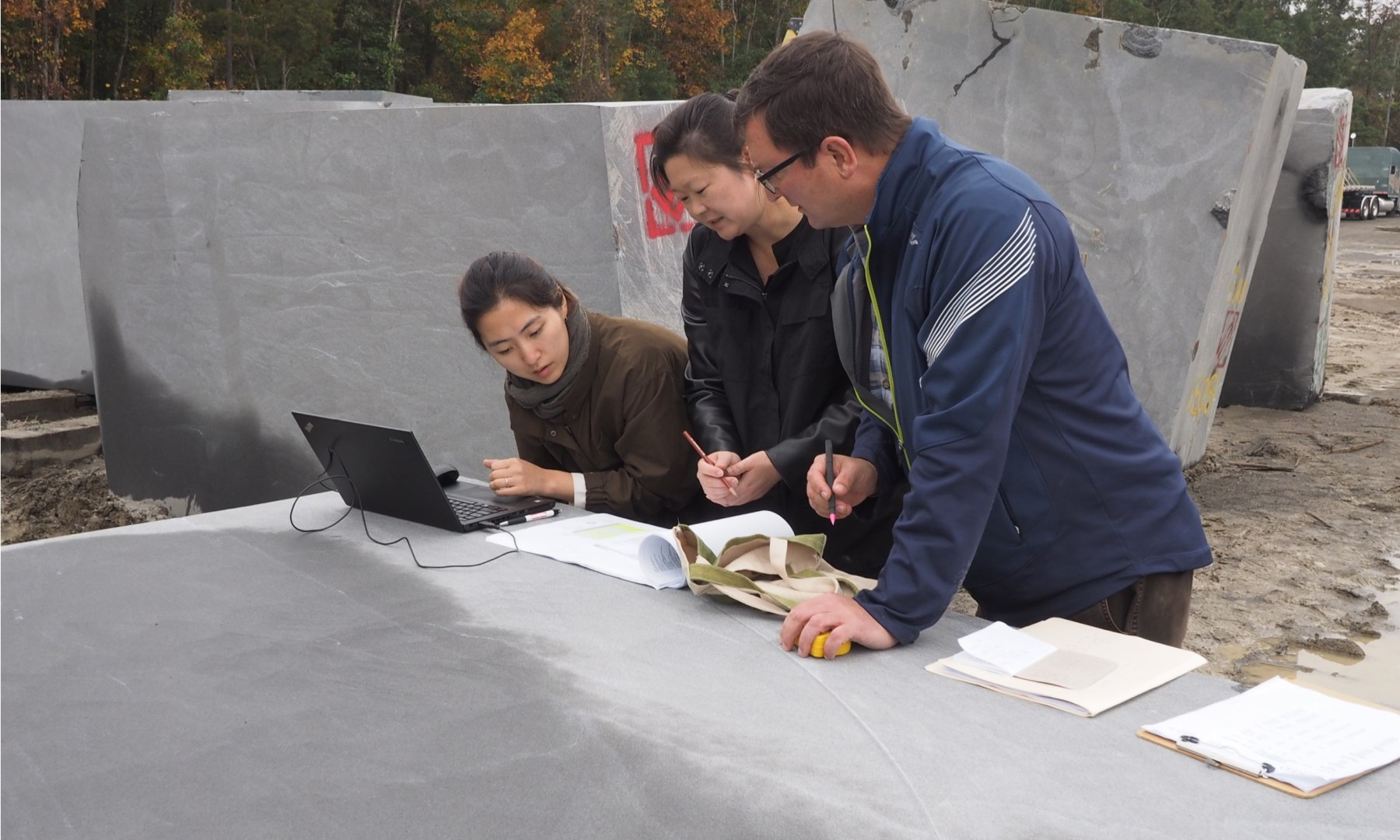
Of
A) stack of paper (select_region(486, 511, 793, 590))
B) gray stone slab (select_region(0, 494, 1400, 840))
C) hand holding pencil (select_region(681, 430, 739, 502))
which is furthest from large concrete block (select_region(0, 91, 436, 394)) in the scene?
gray stone slab (select_region(0, 494, 1400, 840))

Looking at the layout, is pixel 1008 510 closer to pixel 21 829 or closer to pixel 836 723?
pixel 836 723

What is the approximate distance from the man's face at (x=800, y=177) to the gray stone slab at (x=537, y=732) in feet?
2.21

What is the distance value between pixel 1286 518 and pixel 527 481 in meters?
4.34

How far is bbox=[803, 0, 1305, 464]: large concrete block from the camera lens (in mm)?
4992

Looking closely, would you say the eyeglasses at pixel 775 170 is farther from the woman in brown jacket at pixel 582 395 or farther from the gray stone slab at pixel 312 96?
the gray stone slab at pixel 312 96

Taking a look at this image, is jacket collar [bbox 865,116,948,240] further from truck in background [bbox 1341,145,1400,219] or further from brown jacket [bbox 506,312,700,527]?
truck in background [bbox 1341,145,1400,219]

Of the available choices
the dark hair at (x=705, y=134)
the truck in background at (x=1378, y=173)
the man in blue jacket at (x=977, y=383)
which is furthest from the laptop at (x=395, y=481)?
the truck in background at (x=1378, y=173)

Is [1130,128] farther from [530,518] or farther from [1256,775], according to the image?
[1256,775]

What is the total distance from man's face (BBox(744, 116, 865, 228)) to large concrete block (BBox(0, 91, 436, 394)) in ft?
23.4

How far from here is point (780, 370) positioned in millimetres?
2779

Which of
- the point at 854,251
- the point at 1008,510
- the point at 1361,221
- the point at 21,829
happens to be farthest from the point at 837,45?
the point at 1361,221

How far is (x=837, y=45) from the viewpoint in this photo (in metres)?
1.74

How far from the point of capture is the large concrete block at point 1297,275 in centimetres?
714

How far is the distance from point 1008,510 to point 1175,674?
0.35 m
